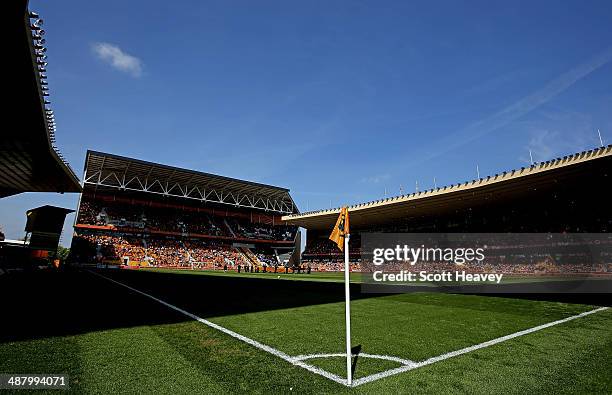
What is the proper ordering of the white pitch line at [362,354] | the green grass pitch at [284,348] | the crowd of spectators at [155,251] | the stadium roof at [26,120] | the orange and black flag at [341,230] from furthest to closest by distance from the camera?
the crowd of spectators at [155,251] < the stadium roof at [26,120] < the orange and black flag at [341,230] < the white pitch line at [362,354] < the green grass pitch at [284,348]

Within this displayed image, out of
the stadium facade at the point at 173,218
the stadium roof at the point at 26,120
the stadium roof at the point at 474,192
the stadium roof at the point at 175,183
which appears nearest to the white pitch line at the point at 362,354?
the stadium roof at the point at 26,120

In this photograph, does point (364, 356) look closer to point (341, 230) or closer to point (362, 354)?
point (362, 354)

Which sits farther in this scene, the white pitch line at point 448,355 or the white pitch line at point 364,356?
the white pitch line at point 364,356

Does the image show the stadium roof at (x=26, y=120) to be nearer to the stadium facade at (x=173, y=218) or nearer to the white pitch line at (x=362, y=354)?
the white pitch line at (x=362, y=354)

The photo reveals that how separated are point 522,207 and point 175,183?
55663mm

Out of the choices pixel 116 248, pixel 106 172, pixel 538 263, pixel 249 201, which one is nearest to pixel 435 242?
pixel 538 263

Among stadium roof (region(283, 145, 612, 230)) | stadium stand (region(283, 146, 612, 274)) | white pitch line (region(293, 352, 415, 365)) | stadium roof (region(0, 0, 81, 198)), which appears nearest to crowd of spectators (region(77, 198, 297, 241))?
stadium roof (region(283, 145, 612, 230))

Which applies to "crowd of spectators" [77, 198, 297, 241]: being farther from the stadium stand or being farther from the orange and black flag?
the orange and black flag

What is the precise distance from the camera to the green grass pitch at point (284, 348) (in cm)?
411

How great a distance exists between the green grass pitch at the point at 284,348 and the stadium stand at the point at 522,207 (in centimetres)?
2705

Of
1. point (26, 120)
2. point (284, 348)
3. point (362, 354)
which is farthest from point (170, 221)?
point (362, 354)

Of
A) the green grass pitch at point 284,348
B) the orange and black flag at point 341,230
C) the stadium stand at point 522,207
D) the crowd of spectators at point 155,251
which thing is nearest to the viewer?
the green grass pitch at point 284,348

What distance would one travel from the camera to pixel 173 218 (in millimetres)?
60969

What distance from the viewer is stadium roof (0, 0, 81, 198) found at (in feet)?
34.7
